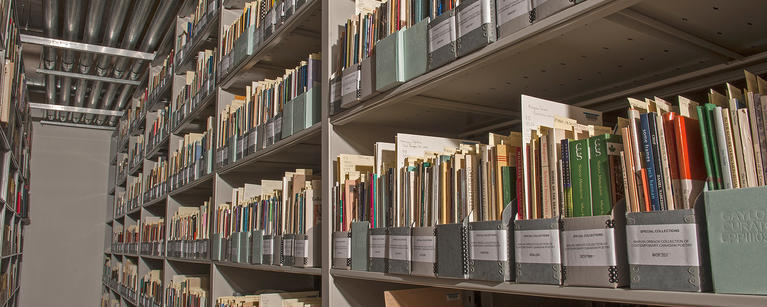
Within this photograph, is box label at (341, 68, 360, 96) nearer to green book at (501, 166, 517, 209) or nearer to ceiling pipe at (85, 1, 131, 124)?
green book at (501, 166, 517, 209)

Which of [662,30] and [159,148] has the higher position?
[159,148]

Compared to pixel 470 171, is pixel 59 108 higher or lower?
higher

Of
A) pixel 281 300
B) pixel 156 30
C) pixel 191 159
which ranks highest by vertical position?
pixel 156 30

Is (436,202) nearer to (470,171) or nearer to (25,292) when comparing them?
(470,171)

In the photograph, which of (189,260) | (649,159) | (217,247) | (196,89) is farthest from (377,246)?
(196,89)

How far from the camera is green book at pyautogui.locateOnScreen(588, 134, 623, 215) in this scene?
0.88 meters

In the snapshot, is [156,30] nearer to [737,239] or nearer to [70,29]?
[70,29]

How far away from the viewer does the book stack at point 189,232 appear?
307 cm

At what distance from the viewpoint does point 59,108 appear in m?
5.97

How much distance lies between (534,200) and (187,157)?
118 inches

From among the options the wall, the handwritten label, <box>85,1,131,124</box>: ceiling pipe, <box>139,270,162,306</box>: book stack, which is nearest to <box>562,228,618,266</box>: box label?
the handwritten label

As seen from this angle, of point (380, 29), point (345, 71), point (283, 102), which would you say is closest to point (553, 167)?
point (380, 29)

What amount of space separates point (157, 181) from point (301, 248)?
3.12 meters

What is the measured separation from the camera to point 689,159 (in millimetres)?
787
